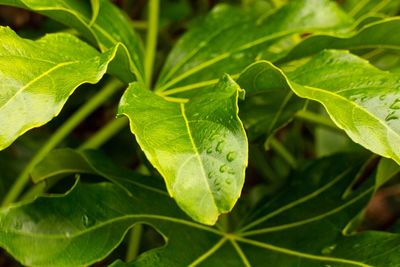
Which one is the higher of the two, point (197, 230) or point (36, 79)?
point (36, 79)

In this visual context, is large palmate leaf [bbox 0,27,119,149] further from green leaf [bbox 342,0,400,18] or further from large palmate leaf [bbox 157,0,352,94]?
green leaf [bbox 342,0,400,18]

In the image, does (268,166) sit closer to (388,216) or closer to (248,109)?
(248,109)

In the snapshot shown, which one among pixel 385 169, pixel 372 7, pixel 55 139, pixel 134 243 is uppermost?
pixel 372 7

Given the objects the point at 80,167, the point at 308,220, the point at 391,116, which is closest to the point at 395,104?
the point at 391,116

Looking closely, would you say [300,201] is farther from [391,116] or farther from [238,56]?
[391,116]

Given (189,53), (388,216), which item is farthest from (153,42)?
(388,216)

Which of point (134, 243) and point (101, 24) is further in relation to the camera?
point (134, 243)

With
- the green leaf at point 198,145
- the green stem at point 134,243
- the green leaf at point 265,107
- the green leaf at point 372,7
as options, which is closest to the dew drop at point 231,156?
the green leaf at point 198,145

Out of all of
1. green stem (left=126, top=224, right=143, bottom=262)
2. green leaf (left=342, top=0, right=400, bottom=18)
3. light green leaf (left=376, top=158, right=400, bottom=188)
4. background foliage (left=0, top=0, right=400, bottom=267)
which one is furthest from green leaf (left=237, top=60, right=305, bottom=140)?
green leaf (left=342, top=0, right=400, bottom=18)
